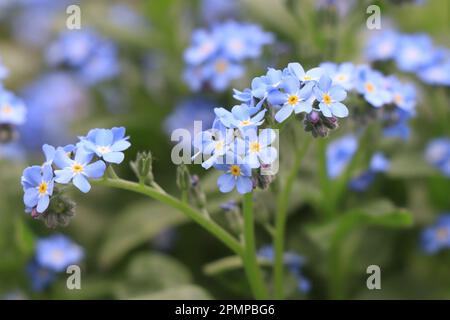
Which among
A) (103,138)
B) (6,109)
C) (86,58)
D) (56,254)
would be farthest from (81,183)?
(86,58)

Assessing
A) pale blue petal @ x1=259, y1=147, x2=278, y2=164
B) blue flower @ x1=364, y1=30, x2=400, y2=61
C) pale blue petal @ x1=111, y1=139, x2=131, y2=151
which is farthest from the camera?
blue flower @ x1=364, y1=30, x2=400, y2=61

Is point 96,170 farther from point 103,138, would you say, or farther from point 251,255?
point 251,255

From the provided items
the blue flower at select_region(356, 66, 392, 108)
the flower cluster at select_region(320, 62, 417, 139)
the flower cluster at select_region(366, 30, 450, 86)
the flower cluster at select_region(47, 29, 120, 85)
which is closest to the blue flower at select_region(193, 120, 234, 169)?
the flower cluster at select_region(320, 62, 417, 139)

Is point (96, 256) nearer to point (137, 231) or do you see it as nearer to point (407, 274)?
point (137, 231)

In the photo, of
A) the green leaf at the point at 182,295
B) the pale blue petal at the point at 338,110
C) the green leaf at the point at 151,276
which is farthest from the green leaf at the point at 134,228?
the pale blue petal at the point at 338,110

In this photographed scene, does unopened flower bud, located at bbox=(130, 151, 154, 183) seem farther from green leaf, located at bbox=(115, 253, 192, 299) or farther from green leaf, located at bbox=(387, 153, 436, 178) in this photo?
green leaf, located at bbox=(387, 153, 436, 178)

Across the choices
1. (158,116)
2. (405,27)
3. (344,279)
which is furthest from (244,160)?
(405,27)

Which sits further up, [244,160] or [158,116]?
[158,116]
